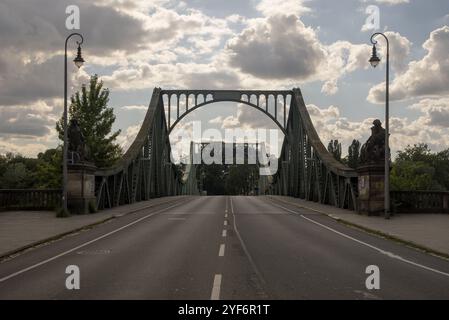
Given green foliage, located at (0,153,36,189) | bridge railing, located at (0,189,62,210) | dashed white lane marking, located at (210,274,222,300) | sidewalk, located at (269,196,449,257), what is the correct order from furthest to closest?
green foliage, located at (0,153,36,189) → bridge railing, located at (0,189,62,210) → sidewalk, located at (269,196,449,257) → dashed white lane marking, located at (210,274,222,300)

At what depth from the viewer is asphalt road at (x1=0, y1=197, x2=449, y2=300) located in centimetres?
891

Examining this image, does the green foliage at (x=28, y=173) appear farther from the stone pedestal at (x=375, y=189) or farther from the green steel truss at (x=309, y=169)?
the stone pedestal at (x=375, y=189)

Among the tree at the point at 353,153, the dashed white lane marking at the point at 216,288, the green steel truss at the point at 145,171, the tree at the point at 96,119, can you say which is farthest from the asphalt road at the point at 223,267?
the tree at the point at 353,153

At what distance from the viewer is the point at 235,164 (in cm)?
18050

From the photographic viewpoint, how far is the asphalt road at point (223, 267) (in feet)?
29.2

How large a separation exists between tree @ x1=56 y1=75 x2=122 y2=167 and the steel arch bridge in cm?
304

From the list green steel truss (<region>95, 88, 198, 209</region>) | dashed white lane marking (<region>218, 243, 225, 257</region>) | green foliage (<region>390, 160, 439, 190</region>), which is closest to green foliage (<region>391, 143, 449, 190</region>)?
green foliage (<region>390, 160, 439, 190</region>)

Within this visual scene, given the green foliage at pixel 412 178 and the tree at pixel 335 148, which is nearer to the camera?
the green foliage at pixel 412 178

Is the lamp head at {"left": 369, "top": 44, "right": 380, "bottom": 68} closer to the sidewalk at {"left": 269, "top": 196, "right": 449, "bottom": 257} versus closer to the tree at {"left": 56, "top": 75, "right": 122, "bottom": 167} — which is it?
the sidewalk at {"left": 269, "top": 196, "right": 449, "bottom": 257}

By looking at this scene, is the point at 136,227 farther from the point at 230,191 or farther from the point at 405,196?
the point at 230,191

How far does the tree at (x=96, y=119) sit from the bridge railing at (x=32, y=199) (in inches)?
706
